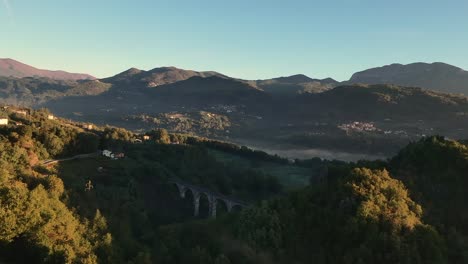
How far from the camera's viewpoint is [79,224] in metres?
55.2

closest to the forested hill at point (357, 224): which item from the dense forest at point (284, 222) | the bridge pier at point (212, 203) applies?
the dense forest at point (284, 222)

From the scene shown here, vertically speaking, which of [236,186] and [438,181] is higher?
[438,181]

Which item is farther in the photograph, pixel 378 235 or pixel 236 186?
pixel 236 186

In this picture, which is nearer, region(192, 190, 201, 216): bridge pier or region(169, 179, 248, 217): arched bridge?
region(169, 179, 248, 217): arched bridge

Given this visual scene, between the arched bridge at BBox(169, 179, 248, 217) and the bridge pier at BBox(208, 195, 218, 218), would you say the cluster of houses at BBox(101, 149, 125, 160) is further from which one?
the bridge pier at BBox(208, 195, 218, 218)

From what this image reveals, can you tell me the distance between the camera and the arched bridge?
108438mm

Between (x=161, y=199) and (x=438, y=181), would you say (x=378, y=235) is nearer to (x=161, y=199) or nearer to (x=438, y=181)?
(x=438, y=181)

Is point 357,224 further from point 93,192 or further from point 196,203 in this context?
point 196,203

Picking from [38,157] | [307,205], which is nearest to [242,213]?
[307,205]

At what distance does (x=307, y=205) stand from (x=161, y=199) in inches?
2391

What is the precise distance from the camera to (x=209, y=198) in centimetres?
11675

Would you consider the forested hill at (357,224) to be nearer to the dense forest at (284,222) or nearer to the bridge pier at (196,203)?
the dense forest at (284,222)

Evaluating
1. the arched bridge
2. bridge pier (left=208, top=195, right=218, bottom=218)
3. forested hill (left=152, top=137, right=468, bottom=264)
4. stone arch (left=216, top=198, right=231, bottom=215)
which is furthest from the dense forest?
bridge pier (left=208, top=195, right=218, bottom=218)

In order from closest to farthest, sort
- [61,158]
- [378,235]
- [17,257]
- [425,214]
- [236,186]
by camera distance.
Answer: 1. [17,257]
2. [378,235]
3. [425,214]
4. [61,158]
5. [236,186]
